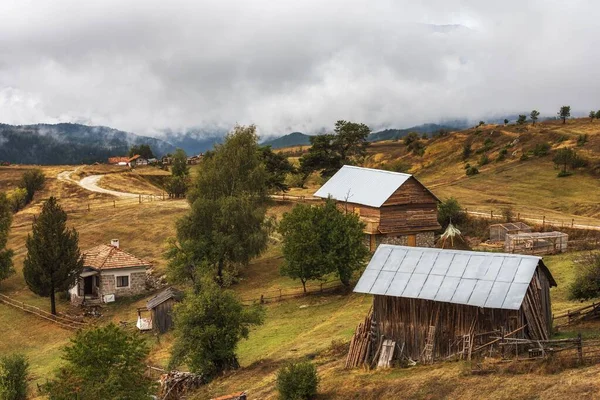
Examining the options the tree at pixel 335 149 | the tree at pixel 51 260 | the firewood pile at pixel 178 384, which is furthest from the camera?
the tree at pixel 335 149

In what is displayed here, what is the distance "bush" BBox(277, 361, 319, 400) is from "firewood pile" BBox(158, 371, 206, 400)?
746 centimetres

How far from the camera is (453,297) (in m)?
25.7

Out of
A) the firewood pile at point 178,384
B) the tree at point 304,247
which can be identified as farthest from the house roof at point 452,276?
the tree at point 304,247

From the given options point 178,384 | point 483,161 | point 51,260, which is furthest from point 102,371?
point 483,161

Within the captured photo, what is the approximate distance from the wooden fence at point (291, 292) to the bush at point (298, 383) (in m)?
20.2

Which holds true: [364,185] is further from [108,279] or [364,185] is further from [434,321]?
[434,321]

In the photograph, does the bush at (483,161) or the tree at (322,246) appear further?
the bush at (483,161)

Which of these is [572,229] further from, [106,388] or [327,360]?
[106,388]

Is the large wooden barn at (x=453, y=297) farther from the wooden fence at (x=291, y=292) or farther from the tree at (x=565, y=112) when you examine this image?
the tree at (x=565, y=112)

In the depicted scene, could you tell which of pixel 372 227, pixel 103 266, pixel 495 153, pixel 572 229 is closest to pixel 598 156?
pixel 495 153

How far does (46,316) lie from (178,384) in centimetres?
2255

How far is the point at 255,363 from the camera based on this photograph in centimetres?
3155

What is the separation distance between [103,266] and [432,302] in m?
33.7

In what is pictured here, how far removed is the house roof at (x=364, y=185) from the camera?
5475 cm
